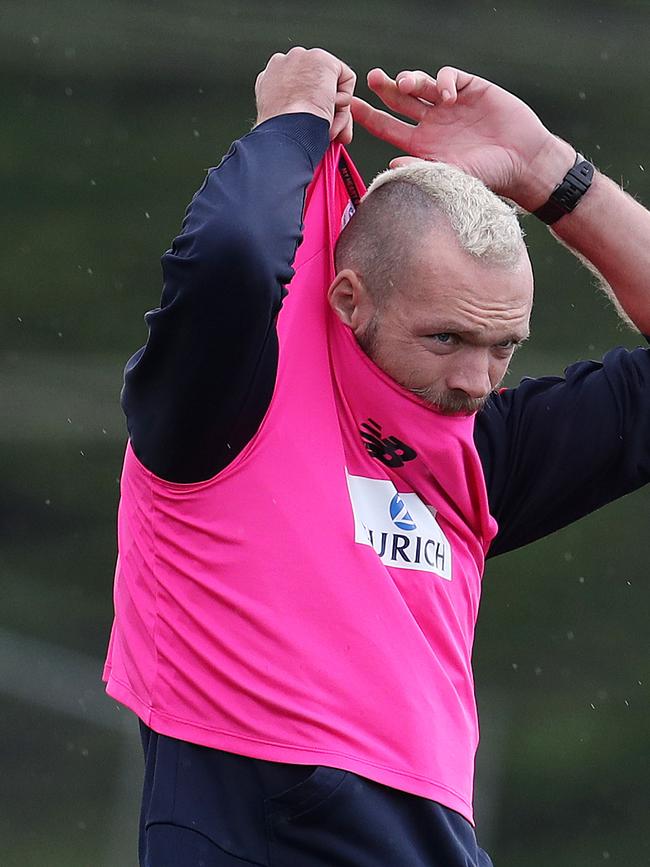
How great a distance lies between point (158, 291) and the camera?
884 cm

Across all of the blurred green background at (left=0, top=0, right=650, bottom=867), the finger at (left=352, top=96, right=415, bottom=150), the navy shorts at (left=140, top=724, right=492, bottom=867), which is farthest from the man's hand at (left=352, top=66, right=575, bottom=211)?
the blurred green background at (left=0, top=0, right=650, bottom=867)

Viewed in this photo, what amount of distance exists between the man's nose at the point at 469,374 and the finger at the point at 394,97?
1.46 feet

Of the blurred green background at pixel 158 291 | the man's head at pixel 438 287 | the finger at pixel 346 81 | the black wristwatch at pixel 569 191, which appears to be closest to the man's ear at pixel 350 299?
the man's head at pixel 438 287

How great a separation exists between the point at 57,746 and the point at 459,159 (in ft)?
19.0

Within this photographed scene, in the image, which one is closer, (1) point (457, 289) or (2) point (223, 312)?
(2) point (223, 312)

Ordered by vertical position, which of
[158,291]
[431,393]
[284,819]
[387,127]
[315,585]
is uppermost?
[387,127]

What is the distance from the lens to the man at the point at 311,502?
1993mm

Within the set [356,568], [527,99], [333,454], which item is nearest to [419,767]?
[356,568]

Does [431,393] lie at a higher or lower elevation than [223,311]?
lower

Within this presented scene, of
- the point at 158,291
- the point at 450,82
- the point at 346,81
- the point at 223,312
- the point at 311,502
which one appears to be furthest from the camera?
the point at 158,291

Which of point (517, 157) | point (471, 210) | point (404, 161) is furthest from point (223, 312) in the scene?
point (517, 157)

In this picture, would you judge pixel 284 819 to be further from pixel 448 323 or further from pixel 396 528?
pixel 448 323

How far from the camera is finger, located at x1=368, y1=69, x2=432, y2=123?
92.7 inches

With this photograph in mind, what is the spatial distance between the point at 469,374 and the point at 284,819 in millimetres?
586
